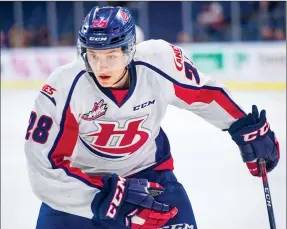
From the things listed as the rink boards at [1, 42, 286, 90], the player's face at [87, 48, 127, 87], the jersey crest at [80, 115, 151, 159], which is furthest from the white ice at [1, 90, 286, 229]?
the rink boards at [1, 42, 286, 90]

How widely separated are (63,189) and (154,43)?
552mm

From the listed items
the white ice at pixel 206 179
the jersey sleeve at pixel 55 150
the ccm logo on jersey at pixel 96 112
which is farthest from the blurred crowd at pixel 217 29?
the jersey sleeve at pixel 55 150

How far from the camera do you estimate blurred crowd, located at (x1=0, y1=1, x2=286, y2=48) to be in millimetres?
9023

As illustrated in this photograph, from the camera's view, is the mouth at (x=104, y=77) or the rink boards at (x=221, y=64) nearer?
the mouth at (x=104, y=77)

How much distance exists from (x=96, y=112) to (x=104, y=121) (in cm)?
4

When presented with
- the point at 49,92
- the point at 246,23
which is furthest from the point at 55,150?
the point at 246,23

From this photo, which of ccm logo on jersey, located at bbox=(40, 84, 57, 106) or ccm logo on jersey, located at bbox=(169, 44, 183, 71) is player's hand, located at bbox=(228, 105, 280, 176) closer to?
ccm logo on jersey, located at bbox=(169, 44, 183, 71)

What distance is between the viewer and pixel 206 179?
4090mm

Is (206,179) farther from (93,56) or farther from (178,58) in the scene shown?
(93,56)

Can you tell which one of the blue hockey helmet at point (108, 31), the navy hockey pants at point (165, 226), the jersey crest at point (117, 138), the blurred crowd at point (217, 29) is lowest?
the blurred crowd at point (217, 29)

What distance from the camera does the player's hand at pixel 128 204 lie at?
1976mm

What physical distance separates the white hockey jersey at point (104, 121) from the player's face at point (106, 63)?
2.6 inches

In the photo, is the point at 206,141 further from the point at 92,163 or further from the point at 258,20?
the point at 258,20

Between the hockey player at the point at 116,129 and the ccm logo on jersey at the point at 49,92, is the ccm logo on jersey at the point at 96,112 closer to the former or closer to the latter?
the hockey player at the point at 116,129
